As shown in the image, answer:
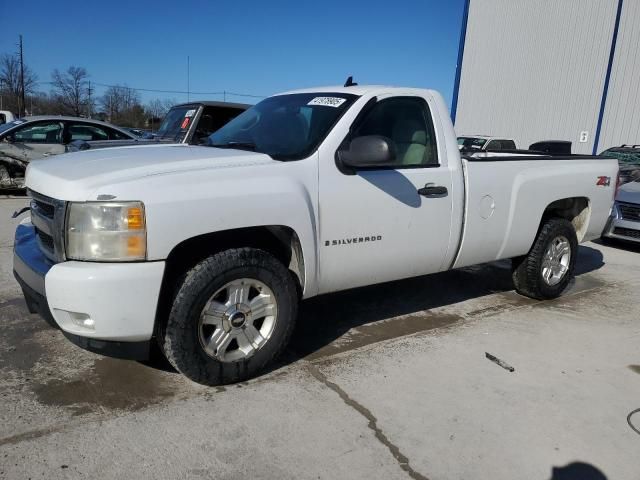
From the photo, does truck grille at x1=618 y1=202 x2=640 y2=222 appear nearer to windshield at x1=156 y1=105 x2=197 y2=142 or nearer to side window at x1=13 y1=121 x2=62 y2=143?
windshield at x1=156 y1=105 x2=197 y2=142

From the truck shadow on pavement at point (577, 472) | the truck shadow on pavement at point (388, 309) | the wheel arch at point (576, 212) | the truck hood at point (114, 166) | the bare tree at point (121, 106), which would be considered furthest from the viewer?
the bare tree at point (121, 106)

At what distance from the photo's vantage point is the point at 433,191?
396 centimetres

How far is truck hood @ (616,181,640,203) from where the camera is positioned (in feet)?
28.0

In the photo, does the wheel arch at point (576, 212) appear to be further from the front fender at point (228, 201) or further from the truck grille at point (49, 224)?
the truck grille at point (49, 224)

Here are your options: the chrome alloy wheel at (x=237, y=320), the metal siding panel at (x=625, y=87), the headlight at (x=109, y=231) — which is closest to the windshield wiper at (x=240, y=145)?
the chrome alloy wheel at (x=237, y=320)

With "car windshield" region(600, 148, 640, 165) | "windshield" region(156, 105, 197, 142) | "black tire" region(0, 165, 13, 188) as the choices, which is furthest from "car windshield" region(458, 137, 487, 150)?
"black tire" region(0, 165, 13, 188)

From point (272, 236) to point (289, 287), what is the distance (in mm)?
345

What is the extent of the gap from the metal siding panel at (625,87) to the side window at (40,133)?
17.3 metres

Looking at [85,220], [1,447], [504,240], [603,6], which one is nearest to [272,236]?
[85,220]

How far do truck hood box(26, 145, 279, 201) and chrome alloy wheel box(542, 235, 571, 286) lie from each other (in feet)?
11.0

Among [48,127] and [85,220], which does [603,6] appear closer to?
[48,127]

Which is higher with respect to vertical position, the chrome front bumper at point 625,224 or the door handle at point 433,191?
the door handle at point 433,191

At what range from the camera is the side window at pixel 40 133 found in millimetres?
10609

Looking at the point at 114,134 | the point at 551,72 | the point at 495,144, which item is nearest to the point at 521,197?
the point at 114,134
